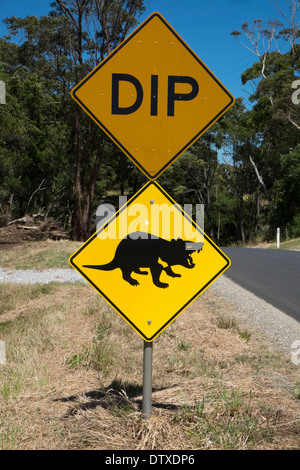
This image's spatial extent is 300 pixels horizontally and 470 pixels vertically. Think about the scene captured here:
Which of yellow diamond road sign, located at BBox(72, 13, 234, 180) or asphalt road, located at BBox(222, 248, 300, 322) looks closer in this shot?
yellow diamond road sign, located at BBox(72, 13, 234, 180)

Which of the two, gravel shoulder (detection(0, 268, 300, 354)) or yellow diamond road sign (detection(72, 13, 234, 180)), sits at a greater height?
yellow diamond road sign (detection(72, 13, 234, 180))

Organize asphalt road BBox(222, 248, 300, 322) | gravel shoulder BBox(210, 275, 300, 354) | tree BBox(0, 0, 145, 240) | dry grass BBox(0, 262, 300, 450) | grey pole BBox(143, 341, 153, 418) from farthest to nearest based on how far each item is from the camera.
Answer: tree BBox(0, 0, 145, 240) → asphalt road BBox(222, 248, 300, 322) → gravel shoulder BBox(210, 275, 300, 354) → grey pole BBox(143, 341, 153, 418) → dry grass BBox(0, 262, 300, 450)

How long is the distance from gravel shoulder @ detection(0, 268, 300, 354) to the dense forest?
7035mm

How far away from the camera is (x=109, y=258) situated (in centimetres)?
357

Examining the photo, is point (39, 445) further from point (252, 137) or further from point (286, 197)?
point (252, 137)

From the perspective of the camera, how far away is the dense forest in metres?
25.1

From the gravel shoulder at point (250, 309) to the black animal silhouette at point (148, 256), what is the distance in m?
2.97

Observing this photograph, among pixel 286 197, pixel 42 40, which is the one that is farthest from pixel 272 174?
pixel 42 40

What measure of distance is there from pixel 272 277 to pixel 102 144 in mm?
15429

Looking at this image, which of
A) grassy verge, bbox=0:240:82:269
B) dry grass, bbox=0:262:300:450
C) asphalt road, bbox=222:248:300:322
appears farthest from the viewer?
grassy verge, bbox=0:240:82:269

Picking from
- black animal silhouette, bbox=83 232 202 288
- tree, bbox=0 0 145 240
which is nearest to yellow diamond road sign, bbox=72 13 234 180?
black animal silhouette, bbox=83 232 202 288

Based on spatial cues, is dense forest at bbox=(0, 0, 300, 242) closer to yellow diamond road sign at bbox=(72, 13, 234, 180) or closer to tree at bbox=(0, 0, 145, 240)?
tree at bbox=(0, 0, 145, 240)

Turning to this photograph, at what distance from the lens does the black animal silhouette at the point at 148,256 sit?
357 cm

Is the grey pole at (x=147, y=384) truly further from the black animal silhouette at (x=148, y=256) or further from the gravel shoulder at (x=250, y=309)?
the gravel shoulder at (x=250, y=309)
